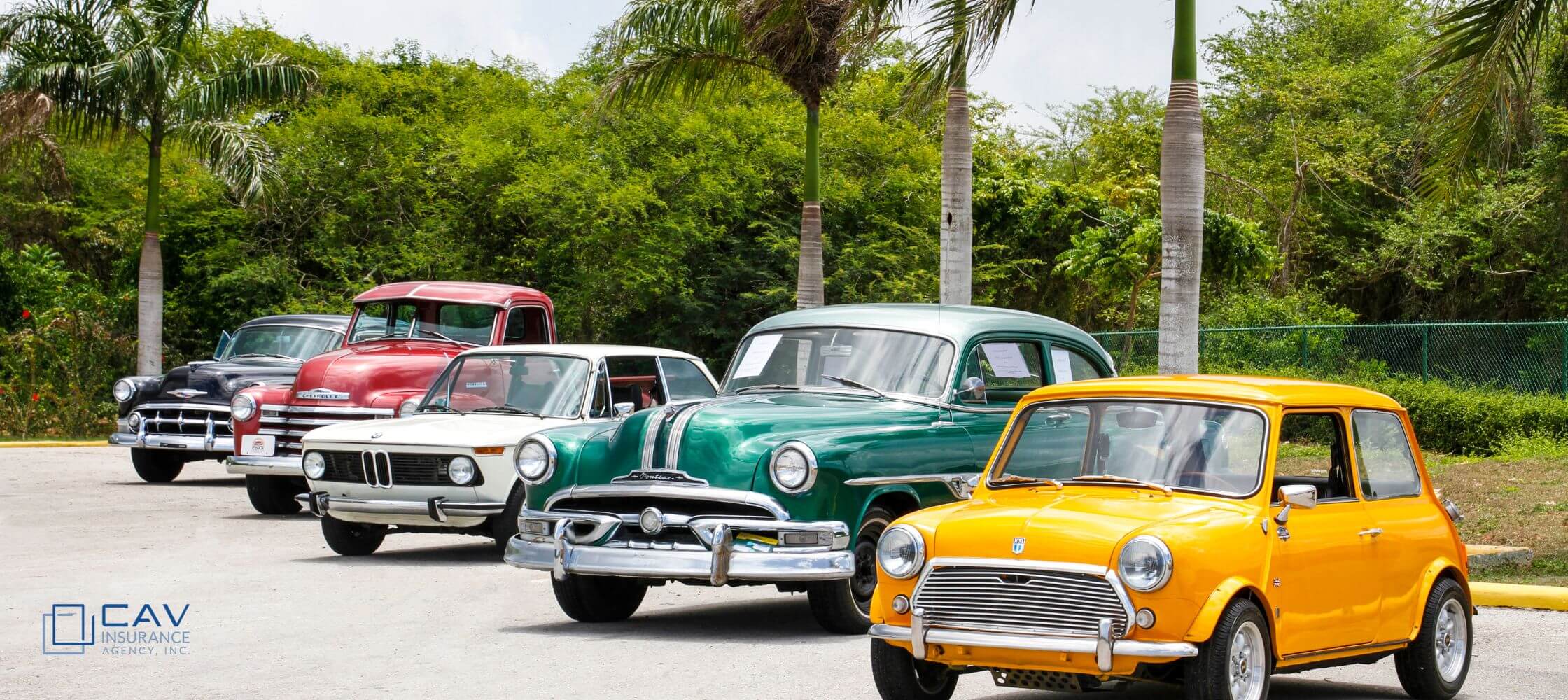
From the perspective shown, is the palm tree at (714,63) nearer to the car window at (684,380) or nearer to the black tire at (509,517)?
the car window at (684,380)

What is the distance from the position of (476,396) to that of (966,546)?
8.41m

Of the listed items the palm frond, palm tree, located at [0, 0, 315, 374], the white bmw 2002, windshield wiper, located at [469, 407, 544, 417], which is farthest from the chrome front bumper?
palm tree, located at [0, 0, 315, 374]

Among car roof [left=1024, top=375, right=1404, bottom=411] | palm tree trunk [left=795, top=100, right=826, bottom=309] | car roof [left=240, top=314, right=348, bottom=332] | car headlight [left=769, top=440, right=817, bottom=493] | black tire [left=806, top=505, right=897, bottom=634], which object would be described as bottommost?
black tire [left=806, top=505, right=897, bottom=634]

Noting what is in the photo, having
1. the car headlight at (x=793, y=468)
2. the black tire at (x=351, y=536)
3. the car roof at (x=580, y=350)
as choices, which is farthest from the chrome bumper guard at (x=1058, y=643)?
the black tire at (x=351, y=536)

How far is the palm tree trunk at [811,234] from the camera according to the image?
22.0m

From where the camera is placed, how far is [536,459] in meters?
A: 10.3

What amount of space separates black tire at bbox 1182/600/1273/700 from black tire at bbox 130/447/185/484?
17.5 metres

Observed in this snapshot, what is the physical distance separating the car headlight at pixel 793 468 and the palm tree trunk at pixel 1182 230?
17.4 feet

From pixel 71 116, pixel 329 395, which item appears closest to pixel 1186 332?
pixel 329 395

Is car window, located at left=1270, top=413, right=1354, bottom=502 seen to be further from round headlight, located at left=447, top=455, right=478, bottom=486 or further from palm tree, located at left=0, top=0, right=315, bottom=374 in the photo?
palm tree, located at left=0, top=0, right=315, bottom=374

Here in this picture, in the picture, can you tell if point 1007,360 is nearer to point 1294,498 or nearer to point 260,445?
point 1294,498

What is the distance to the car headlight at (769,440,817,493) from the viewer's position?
9.17 m

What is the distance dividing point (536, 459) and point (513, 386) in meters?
4.01

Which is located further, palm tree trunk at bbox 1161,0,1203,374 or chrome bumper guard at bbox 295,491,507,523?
palm tree trunk at bbox 1161,0,1203,374
